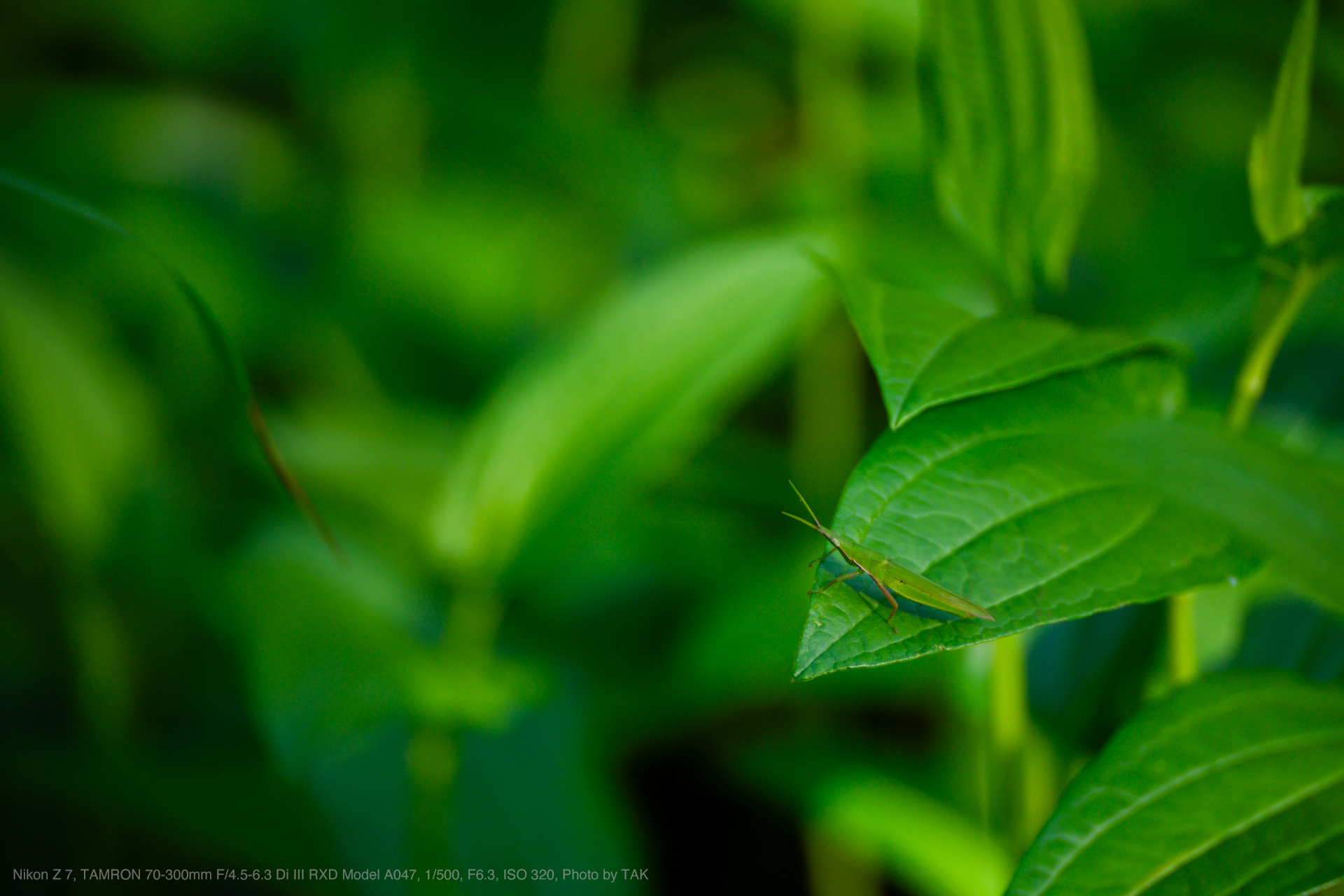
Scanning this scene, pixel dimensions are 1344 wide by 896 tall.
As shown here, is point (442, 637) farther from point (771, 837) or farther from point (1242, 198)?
point (1242, 198)

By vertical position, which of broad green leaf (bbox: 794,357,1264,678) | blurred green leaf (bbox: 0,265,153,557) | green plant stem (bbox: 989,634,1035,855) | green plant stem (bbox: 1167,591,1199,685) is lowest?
blurred green leaf (bbox: 0,265,153,557)

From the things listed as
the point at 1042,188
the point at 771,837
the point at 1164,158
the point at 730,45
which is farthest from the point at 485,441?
the point at 1164,158

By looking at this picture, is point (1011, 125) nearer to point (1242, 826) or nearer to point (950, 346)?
point (950, 346)

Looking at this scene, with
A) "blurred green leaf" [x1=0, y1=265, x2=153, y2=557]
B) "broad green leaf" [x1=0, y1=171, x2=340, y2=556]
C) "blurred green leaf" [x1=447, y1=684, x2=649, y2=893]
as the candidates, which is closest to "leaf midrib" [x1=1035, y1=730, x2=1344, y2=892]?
"broad green leaf" [x1=0, y1=171, x2=340, y2=556]

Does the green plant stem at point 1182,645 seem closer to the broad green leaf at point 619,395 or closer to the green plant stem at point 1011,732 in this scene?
the green plant stem at point 1011,732

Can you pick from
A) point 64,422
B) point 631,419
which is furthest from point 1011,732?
point 64,422

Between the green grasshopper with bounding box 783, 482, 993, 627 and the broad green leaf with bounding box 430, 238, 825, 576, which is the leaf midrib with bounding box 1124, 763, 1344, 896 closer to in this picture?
the green grasshopper with bounding box 783, 482, 993, 627
